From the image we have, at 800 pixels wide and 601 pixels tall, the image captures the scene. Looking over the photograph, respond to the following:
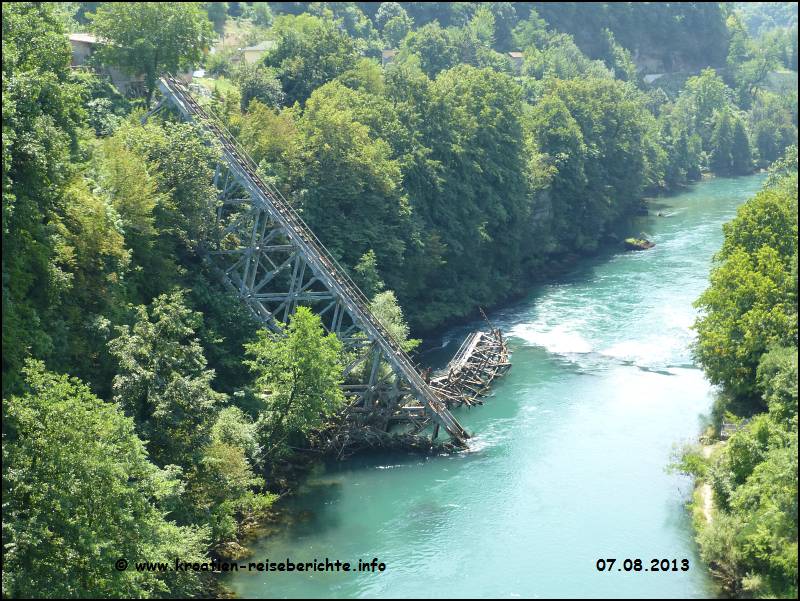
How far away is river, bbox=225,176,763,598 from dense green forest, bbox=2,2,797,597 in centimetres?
401

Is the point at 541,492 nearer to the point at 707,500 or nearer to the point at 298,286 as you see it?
the point at 707,500

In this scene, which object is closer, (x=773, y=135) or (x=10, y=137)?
(x=10, y=137)

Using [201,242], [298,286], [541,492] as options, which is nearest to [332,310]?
[298,286]

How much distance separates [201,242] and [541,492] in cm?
2356

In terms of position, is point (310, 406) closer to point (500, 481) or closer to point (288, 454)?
point (288, 454)

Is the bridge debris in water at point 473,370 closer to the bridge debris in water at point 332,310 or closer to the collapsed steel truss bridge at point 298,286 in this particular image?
the bridge debris in water at point 332,310

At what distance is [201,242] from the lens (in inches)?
2441

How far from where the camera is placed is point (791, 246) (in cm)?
5938

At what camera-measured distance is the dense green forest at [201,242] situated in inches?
1592

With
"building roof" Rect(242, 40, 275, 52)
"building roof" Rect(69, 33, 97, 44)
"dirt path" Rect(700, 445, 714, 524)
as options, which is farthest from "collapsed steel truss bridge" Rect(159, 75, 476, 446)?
"building roof" Rect(242, 40, 275, 52)

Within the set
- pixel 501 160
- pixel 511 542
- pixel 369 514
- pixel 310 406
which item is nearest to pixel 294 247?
pixel 310 406

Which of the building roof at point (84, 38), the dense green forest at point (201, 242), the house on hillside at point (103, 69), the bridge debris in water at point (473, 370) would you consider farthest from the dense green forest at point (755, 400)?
the building roof at point (84, 38)

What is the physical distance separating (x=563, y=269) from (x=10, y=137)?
59.6 m

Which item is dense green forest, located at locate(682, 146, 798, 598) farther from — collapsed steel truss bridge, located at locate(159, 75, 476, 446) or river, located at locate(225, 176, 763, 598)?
collapsed steel truss bridge, located at locate(159, 75, 476, 446)
